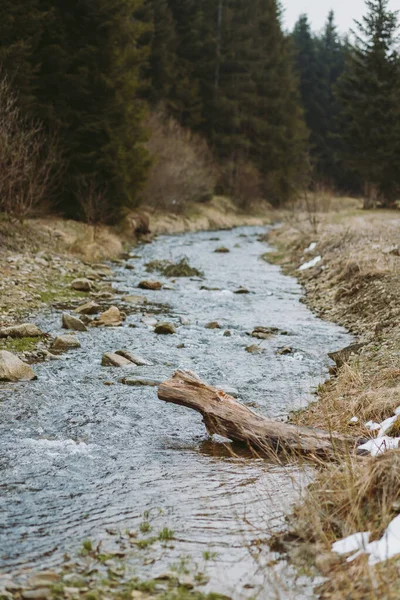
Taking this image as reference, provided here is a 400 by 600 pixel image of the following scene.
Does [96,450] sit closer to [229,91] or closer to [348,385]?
[348,385]

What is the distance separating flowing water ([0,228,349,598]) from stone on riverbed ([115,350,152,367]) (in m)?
0.18

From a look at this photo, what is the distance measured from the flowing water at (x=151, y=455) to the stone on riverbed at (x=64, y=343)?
13cm

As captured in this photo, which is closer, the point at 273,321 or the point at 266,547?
the point at 266,547

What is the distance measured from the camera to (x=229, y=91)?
39.5m

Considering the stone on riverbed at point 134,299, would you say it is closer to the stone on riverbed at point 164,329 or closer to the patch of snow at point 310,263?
the stone on riverbed at point 164,329

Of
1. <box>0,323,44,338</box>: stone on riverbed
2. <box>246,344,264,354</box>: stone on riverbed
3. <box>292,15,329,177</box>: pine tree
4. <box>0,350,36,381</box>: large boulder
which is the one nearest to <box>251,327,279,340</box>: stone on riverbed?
<box>246,344,264,354</box>: stone on riverbed

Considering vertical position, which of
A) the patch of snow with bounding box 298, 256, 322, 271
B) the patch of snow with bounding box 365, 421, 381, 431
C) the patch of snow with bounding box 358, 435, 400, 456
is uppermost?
the patch of snow with bounding box 298, 256, 322, 271

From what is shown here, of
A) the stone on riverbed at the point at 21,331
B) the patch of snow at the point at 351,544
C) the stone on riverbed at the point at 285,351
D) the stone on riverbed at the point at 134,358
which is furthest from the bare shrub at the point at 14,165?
the patch of snow at the point at 351,544

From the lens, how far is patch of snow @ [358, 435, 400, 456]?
4448 millimetres

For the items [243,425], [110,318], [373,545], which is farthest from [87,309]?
[373,545]

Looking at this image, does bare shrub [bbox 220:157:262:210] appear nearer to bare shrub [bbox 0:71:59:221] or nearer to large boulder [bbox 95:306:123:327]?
bare shrub [bbox 0:71:59:221]

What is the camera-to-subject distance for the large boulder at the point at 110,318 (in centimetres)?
967

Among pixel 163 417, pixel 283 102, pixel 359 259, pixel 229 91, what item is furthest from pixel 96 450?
pixel 283 102

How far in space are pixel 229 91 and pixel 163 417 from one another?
3643cm
